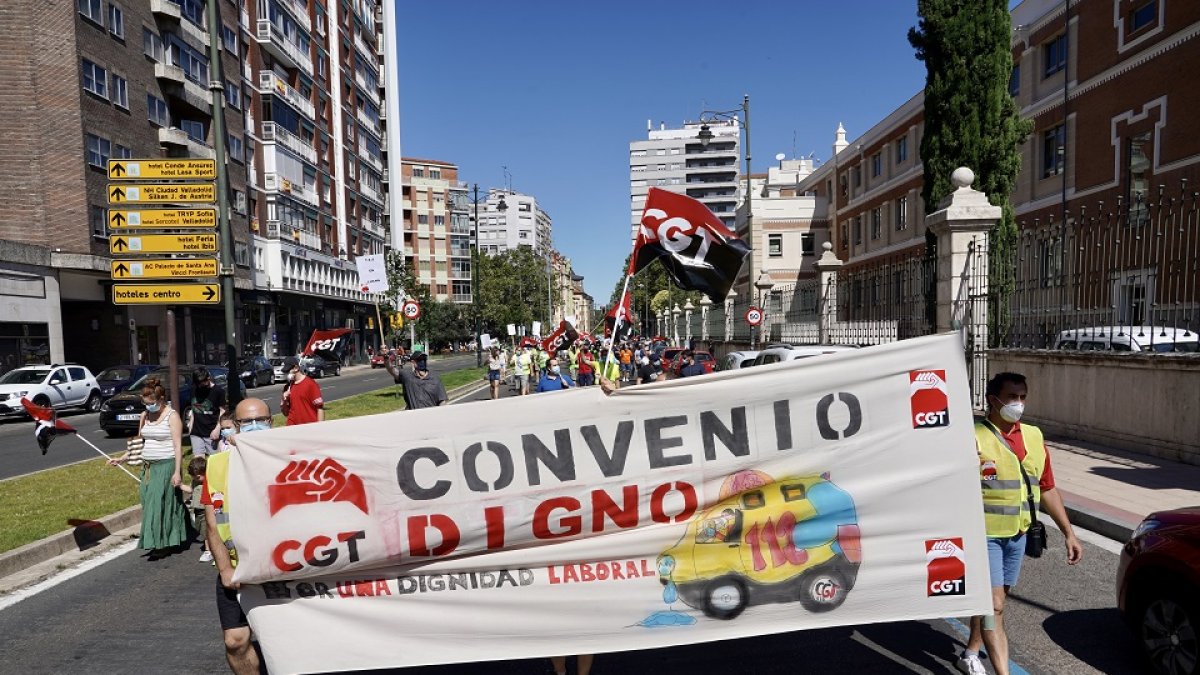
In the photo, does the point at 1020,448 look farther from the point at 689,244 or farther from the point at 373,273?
the point at 373,273

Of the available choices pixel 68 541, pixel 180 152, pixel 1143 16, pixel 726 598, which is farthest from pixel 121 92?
pixel 1143 16

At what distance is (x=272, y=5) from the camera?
43438 mm

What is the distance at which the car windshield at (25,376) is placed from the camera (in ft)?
68.7

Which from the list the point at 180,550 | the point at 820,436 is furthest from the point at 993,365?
the point at 180,550

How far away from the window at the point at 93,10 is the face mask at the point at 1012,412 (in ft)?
120

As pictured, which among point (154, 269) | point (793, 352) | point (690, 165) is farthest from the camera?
point (690, 165)

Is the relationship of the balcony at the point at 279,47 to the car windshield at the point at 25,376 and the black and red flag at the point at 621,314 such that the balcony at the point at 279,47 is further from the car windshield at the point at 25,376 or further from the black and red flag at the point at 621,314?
the black and red flag at the point at 621,314

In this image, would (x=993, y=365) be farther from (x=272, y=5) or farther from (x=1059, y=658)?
(x=272, y=5)

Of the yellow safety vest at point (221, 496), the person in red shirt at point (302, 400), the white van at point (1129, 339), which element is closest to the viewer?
the yellow safety vest at point (221, 496)

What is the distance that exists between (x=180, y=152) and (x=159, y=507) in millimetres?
35485

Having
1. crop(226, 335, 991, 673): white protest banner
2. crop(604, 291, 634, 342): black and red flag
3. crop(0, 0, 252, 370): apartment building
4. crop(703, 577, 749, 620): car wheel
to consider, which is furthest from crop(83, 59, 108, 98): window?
crop(703, 577, 749, 620): car wheel

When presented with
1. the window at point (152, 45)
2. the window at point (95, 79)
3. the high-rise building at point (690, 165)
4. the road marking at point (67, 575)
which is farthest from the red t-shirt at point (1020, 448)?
the high-rise building at point (690, 165)

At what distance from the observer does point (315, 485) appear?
3582 mm

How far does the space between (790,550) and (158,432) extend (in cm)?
633
